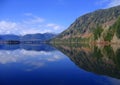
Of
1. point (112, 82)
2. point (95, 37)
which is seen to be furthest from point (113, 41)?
point (112, 82)

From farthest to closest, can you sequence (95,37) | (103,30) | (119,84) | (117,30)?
(95,37) → (103,30) → (117,30) → (119,84)

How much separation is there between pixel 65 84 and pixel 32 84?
341 centimetres

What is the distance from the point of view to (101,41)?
17725 cm

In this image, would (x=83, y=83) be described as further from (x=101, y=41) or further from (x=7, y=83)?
(x=101, y=41)

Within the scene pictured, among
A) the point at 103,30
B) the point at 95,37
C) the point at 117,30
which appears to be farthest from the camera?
the point at 95,37

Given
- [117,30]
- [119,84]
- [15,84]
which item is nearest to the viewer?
[119,84]

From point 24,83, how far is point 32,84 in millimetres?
1309

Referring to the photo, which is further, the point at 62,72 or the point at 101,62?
the point at 101,62

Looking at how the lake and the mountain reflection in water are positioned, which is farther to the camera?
the mountain reflection in water

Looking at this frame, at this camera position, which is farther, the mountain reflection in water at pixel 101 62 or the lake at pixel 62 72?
the mountain reflection in water at pixel 101 62

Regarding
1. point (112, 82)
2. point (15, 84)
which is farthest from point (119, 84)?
point (15, 84)

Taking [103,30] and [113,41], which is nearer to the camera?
[113,41]

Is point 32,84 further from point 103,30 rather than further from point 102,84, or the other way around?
point 103,30

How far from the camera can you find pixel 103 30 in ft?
580
